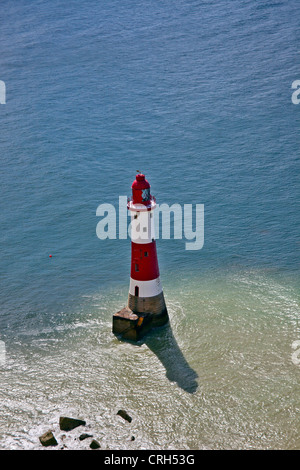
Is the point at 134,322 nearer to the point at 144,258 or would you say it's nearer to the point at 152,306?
the point at 152,306

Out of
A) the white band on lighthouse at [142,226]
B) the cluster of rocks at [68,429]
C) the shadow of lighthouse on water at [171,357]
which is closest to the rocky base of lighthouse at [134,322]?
the shadow of lighthouse on water at [171,357]

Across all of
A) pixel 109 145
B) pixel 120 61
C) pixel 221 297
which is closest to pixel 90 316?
pixel 221 297

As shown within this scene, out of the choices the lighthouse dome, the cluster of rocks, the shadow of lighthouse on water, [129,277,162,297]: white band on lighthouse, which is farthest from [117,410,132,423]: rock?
the lighthouse dome

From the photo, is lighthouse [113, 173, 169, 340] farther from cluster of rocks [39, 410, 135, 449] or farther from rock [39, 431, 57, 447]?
rock [39, 431, 57, 447]

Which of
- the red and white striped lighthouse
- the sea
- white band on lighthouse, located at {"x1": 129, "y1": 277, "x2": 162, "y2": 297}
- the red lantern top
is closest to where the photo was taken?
the sea

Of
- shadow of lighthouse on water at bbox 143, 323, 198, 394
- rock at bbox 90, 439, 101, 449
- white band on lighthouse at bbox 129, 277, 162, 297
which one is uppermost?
white band on lighthouse at bbox 129, 277, 162, 297

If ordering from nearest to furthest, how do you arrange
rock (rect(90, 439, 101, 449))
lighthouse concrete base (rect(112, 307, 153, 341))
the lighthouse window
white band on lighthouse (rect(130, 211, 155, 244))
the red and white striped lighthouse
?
1. rock (rect(90, 439, 101, 449))
2. the lighthouse window
3. the red and white striped lighthouse
4. white band on lighthouse (rect(130, 211, 155, 244))
5. lighthouse concrete base (rect(112, 307, 153, 341))
